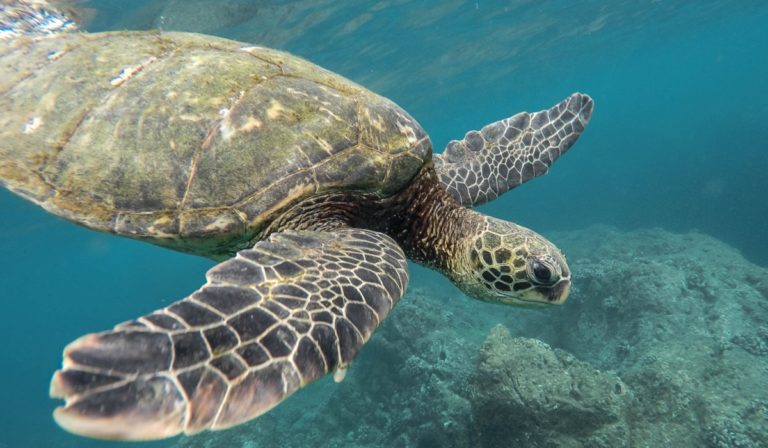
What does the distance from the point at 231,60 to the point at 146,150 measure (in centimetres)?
112

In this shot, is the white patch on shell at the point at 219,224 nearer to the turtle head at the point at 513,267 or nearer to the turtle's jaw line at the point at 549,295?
the turtle head at the point at 513,267

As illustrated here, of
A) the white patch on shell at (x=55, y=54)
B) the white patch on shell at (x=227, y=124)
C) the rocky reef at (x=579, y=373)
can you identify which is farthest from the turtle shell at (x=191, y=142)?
the rocky reef at (x=579, y=373)

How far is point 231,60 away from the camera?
3.56 metres

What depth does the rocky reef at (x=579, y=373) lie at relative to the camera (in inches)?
232

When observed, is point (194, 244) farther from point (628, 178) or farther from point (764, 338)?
point (628, 178)

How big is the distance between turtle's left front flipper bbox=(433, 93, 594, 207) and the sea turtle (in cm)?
95

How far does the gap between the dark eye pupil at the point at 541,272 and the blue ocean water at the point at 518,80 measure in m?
13.2

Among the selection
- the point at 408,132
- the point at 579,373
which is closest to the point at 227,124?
the point at 408,132

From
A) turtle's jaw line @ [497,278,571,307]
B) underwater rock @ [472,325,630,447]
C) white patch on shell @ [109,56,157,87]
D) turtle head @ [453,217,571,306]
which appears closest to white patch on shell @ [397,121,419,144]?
turtle head @ [453,217,571,306]

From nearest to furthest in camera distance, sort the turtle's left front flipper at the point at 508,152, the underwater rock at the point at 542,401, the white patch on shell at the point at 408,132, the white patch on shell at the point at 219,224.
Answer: the white patch on shell at the point at 219,224, the white patch on shell at the point at 408,132, the turtle's left front flipper at the point at 508,152, the underwater rock at the point at 542,401

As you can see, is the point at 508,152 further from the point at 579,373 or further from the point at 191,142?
the point at 579,373

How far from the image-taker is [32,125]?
11.3 feet

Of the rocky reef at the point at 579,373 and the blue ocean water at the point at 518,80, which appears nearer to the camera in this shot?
the rocky reef at the point at 579,373

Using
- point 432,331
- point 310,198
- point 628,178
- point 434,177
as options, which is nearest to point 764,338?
point 432,331
